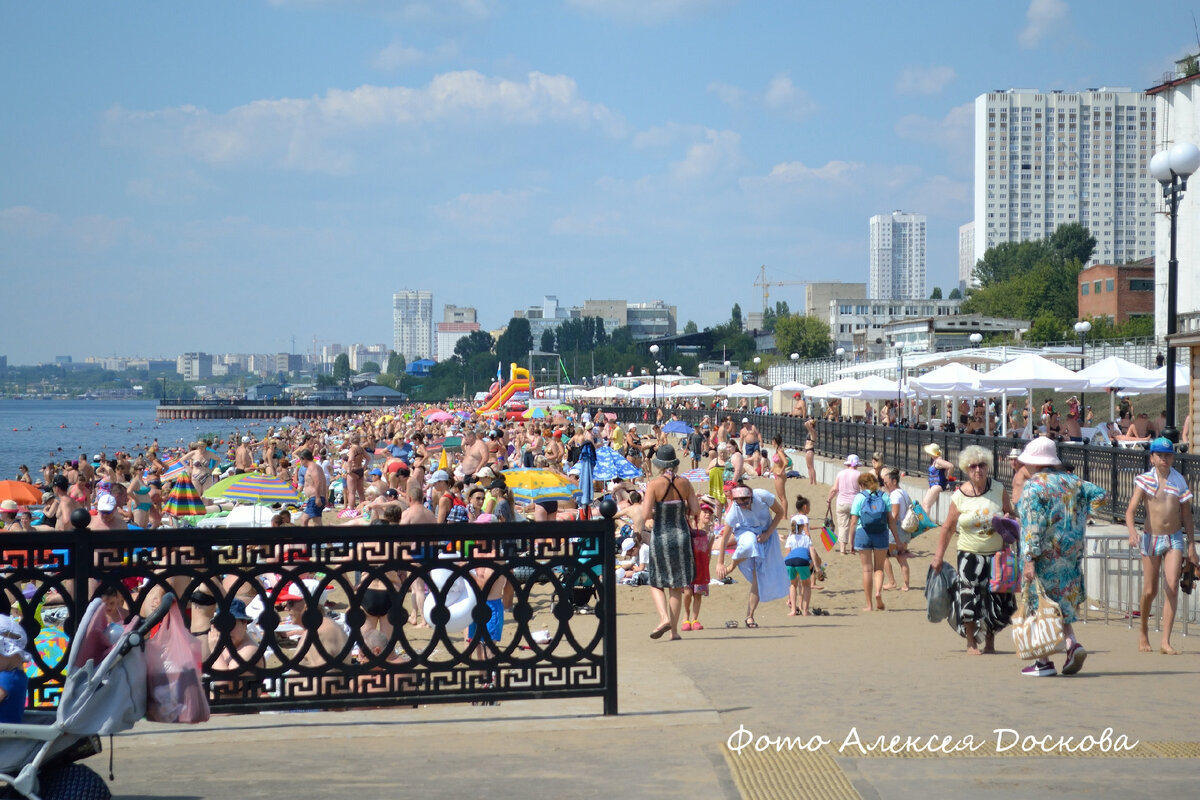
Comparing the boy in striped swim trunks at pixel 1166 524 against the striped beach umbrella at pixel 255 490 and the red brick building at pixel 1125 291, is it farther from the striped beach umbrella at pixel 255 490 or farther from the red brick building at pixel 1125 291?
the red brick building at pixel 1125 291

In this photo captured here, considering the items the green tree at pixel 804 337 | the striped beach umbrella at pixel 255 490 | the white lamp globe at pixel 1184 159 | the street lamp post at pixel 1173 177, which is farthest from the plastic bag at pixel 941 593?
the green tree at pixel 804 337

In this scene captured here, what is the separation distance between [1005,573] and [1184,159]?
27.0 feet

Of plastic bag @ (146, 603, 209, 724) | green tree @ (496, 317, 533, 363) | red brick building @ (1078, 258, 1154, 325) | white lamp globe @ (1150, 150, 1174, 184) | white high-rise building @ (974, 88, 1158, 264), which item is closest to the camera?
plastic bag @ (146, 603, 209, 724)

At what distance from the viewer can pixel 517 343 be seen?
177 metres

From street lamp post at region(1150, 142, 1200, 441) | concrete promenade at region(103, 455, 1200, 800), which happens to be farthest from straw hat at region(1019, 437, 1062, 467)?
street lamp post at region(1150, 142, 1200, 441)

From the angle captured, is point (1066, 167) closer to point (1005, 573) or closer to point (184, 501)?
point (184, 501)

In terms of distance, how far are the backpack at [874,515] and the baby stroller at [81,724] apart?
8477 millimetres

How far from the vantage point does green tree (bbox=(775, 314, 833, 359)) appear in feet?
369

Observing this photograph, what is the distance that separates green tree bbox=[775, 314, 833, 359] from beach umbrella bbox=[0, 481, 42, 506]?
9696cm

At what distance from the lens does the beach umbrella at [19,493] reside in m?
17.5

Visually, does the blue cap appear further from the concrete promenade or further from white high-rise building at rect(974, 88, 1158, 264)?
white high-rise building at rect(974, 88, 1158, 264)

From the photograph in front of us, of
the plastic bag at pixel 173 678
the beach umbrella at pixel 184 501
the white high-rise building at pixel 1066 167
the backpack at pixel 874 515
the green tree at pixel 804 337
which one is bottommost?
the beach umbrella at pixel 184 501

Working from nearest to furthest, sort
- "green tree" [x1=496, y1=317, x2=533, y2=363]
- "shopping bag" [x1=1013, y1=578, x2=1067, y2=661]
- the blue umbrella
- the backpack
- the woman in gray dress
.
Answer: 1. "shopping bag" [x1=1013, y1=578, x2=1067, y2=661]
2. the woman in gray dress
3. the backpack
4. the blue umbrella
5. "green tree" [x1=496, y1=317, x2=533, y2=363]

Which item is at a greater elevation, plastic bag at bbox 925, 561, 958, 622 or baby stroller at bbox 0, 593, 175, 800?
baby stroller at bbox 0, 593, 175, 800
